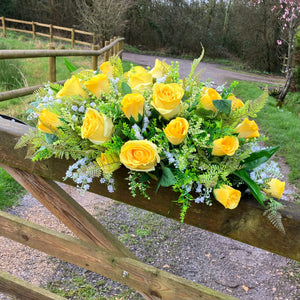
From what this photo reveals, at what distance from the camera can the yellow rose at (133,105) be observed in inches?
37.3

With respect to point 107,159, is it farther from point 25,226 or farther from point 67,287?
point 67,287

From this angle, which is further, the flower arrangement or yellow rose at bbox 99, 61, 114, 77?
yellow rose at bbox 99, 61, 114, 77

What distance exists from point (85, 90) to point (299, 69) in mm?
12764

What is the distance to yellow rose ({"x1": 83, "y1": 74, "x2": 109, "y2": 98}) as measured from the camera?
1.07 metres

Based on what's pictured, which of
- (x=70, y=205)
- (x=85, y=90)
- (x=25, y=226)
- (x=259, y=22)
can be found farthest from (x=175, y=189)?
(x=259, y=22)

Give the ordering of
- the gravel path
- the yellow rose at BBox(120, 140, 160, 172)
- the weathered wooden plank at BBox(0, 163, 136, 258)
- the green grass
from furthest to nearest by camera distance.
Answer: the green grass → the gravel path → the weathered wooden plank at BBox(0, 163, 136, 258) → the yellow rose at BBox(120, 140, 160, 172)

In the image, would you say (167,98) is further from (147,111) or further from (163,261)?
(163,261)

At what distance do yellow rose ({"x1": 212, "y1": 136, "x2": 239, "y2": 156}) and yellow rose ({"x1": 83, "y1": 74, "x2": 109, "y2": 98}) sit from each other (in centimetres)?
42

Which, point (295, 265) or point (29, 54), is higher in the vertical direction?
point (29, 54)

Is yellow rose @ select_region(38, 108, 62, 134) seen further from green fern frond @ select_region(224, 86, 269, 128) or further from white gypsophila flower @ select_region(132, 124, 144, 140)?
green fern frond @ select_region(224, 86, 269, 128)

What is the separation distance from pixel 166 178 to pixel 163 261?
2511 mm

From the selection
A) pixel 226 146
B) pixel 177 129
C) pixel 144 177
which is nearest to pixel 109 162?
pixel 144 177

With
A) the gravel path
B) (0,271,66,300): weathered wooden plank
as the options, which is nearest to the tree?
the gravel path

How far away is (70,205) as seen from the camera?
1.40m
